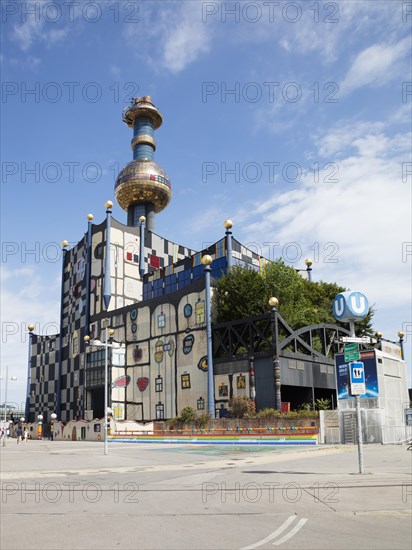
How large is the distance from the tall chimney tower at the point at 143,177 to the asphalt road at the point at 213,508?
5721 cm

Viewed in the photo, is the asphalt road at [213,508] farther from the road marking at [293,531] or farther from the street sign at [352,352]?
the street sign at [352,352]

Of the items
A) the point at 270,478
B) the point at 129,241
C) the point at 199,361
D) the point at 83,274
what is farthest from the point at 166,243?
the point at 270,478

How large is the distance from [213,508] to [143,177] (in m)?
64.0

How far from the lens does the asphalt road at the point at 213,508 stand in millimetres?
7113

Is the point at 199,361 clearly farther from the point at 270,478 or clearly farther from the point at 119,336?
the point at 270,478

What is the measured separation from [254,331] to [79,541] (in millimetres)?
34633

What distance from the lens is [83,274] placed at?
60.2 metres

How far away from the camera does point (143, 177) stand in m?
70.6

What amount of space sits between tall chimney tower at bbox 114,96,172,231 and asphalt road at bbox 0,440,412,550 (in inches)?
2252

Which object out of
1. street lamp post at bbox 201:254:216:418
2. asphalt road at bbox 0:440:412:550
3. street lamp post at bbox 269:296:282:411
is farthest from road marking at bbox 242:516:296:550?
street lamp post at bbox 201:254:216:418

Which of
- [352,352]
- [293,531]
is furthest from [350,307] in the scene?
[293,531]

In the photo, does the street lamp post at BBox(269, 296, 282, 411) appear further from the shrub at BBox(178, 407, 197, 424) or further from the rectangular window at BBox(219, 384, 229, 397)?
the shrub at BBox(178, 407, 197, 424)

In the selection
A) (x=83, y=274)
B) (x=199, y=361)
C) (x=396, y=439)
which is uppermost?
(x=83, y=274)

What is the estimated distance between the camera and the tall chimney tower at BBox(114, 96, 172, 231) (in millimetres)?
70750
